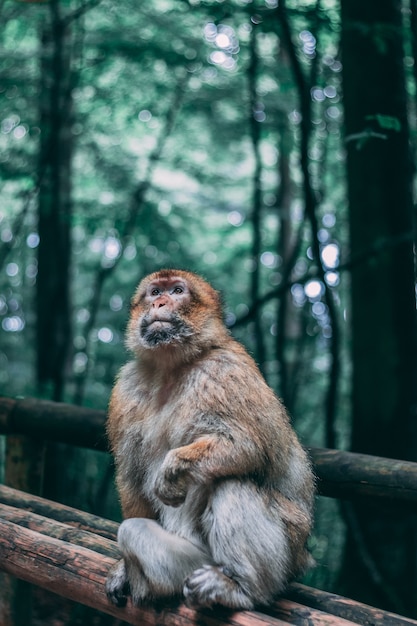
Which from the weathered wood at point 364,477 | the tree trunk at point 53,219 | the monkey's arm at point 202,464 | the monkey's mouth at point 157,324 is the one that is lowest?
the weathered wood at point 364,477

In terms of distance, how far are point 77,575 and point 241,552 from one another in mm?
688

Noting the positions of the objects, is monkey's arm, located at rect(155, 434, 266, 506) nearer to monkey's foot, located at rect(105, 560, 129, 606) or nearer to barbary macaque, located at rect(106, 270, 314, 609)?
barbary macaque, located at rect(106, 270, 314, 609)

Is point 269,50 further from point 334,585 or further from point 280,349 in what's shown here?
point 334,585

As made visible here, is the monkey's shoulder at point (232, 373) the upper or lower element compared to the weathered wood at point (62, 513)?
upper

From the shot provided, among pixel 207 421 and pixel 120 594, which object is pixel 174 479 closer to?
pixel 207 421

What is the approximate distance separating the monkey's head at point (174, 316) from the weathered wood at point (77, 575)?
0.89 metres

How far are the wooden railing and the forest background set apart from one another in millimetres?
892

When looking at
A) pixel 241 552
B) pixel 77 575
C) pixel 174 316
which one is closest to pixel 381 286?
pixel 174 316

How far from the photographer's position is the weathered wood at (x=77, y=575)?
7.94 ft

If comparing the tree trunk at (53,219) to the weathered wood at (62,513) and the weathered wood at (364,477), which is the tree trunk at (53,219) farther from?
the weathered wood at (364,477)

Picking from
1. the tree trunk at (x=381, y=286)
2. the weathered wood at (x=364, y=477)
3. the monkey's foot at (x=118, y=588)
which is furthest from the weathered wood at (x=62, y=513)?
the tree trunk at (x=381, y=286)

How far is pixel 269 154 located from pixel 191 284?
1006 cm

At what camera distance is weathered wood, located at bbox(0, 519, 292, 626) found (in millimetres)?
2420

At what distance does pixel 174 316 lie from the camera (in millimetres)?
2934
